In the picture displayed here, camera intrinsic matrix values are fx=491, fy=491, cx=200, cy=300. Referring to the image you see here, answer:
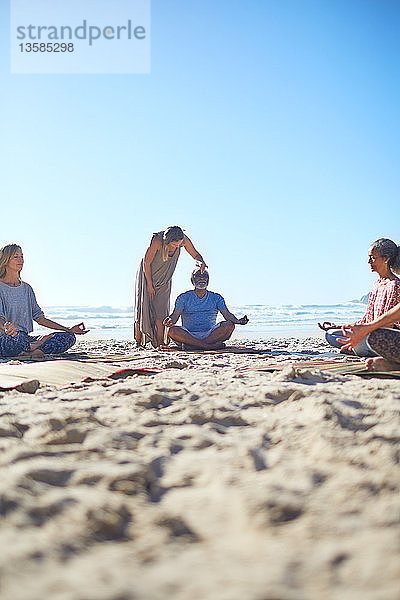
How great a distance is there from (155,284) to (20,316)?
2.32 metres

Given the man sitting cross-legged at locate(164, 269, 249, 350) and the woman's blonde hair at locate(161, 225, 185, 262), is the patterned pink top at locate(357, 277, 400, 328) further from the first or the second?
the woman's blonde hair at locate(161, 225, 185, 262)

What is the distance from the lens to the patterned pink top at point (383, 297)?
3.89 metres

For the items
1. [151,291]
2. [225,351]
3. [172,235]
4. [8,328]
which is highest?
[172,235]

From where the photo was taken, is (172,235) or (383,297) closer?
(383,297)

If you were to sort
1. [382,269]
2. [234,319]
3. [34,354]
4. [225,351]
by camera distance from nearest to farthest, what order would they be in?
[382,269] < [34,354] < [225,351] < [234,319]

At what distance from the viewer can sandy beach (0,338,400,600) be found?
0.86 m

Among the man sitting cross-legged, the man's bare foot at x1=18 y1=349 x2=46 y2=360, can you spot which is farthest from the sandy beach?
the man sitting cross-legged

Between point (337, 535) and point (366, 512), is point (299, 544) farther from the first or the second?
point (366, 512)

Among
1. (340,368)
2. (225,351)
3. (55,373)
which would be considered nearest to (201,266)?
(225,351)

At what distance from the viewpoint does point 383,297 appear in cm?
401

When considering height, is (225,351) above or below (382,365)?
below

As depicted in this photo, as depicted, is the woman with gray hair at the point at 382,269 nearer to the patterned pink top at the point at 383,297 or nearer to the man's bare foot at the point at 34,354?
the patterned pink top at the point at 383,297

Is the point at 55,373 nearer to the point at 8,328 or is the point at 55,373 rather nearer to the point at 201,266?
the point at 8,328

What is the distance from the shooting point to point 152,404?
2.11 m
